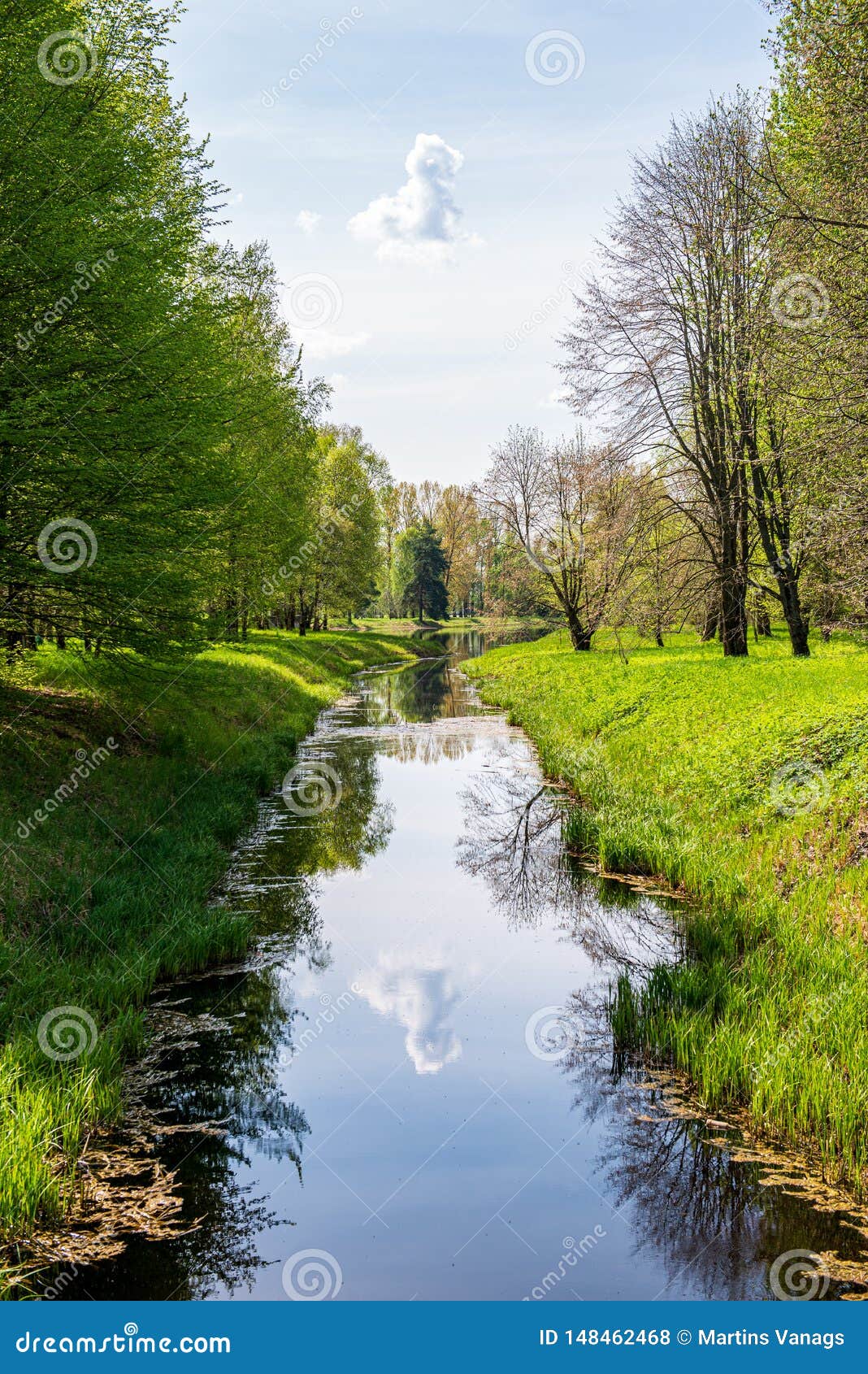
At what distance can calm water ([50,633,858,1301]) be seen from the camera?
4996mm

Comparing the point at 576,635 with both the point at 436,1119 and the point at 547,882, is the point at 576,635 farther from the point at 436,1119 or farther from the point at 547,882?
the point at 436,1119

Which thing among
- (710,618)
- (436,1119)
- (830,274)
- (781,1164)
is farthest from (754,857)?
(710,618)

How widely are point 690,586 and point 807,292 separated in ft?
34.2

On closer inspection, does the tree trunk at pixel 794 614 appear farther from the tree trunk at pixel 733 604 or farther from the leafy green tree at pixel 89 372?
the leafy green tree at pixel 89 372

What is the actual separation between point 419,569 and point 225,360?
80075 millimetres

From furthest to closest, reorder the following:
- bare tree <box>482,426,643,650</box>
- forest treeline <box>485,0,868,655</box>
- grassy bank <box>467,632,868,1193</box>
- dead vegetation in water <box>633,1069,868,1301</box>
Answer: bare tree <box>482,426,643,650</box> < forest treeline <box>485,0,868,655</box> < grassy bank <box>467,632,868,1193</box> < dead vegetation in water <box>633,1069,868,1301</box>

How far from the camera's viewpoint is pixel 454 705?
32.9 metres

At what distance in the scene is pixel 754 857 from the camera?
10.7 metres

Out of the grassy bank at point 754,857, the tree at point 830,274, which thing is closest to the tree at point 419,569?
the grassy bank at point 754,857

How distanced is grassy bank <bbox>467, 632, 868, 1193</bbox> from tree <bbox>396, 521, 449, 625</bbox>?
7389cm

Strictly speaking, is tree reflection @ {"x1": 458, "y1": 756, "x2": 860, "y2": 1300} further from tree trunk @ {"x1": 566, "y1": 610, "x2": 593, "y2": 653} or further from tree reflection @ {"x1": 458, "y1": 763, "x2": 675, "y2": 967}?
tree trunk @ {"x1": 566, "y1": 610, "x2": 593, "y2": 653}

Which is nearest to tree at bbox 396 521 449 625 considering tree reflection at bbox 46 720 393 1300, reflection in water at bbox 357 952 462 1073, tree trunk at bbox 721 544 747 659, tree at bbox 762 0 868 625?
tree trunk at bbox 721 544 747 659

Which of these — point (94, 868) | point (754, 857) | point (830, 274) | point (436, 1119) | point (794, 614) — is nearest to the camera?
point (436, 1119)

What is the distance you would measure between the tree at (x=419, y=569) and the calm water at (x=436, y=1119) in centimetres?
8348
